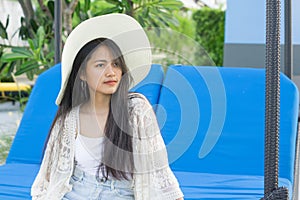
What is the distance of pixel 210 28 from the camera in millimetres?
9594

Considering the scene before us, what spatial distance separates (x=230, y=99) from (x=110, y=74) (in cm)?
111

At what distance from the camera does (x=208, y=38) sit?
9.31 m

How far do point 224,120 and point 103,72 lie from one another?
3.40ft

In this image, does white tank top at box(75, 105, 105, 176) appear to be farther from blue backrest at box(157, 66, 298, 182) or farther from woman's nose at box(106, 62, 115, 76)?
blue backrest at box(157, 66, 298, 182)

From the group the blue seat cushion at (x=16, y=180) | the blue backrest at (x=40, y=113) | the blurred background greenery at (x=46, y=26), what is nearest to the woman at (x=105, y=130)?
the blue seat cushion at (x=16, y=180)

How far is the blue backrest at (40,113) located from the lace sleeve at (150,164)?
919 mm

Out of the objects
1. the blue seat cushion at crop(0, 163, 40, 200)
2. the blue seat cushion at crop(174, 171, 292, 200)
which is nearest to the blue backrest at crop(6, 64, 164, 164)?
the blue seat cushion at crop(0, 163, 40, 200)

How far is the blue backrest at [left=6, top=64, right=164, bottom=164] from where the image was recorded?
275 cm

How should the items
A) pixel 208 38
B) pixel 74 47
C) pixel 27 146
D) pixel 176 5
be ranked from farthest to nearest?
1. pixel 208 38
2. pixel 176 5
3. pixel 27 146
4. pixel 74 47

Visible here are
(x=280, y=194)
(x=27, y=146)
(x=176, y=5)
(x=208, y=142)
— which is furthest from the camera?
(x=176, y=5)

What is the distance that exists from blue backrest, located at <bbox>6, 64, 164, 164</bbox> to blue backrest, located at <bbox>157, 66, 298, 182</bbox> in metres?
0.09

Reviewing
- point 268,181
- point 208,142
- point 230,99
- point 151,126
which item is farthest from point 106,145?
point 230,99

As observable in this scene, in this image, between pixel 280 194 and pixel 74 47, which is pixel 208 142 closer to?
pixel 74 47

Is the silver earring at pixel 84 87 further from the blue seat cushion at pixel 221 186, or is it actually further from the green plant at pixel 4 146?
the green plant at pixel 4 146
